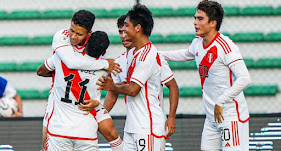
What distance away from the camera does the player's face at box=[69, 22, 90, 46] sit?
5.39 meters

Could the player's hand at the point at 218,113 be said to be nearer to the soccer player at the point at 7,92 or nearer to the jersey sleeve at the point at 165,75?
the jersey sleeve at the point at 165,75

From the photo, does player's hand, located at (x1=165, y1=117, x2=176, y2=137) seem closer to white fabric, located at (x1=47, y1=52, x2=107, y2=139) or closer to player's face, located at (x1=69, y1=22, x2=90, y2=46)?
white fabric, located at (x1=47, y1=52, x2=107, y2=139)

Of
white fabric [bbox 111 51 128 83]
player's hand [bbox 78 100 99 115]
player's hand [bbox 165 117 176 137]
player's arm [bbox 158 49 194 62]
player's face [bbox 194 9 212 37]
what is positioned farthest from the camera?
player's arm [bbox 158 49 194 62]

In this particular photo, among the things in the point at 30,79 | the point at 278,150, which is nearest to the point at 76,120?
the point at 278,150

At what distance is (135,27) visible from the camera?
5.58 m

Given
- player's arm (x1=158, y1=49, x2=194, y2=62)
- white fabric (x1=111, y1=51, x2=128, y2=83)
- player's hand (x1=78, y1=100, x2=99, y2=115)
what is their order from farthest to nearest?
player's arm (x1=158, y1=49, x2=194, y2=62) < white fabric (x1=111, y1=51, x2=128, y2=83) < player's hand (x1=78, y1=100, x2=99, y2=115)

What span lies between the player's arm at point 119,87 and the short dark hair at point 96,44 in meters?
0.24

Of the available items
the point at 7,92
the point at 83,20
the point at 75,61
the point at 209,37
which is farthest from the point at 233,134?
the point at 7,92

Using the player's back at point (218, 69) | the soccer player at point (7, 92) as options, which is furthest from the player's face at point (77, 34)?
the soccer player at point (7, 92)

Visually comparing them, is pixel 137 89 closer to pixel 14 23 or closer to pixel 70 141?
pixel 70 141

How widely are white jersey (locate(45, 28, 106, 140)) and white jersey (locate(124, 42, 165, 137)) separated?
32 centimetres

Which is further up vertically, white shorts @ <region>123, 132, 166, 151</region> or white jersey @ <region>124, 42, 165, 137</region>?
white jersey @ <region>124, 42, 165, 137</region>

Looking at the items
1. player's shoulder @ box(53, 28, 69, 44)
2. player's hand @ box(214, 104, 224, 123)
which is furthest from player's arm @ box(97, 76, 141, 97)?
player's hand @ box(214, 104, 224, 123)

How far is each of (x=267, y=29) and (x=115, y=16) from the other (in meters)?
2.57
